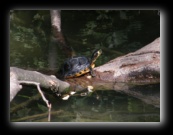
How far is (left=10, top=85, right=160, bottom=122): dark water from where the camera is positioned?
343 cm

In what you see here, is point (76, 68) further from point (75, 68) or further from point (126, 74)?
point (126, 74)

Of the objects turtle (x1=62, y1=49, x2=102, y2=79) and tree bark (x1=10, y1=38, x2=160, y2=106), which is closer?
tree bark (x1=10, y1=38, x2=160, y2=106)

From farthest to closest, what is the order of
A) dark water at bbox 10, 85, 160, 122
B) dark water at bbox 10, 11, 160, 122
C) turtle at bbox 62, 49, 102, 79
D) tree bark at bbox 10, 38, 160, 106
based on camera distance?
turtle at bbox 62, 49, 102, 79
tree bark at bbox 10, 38, 160, 106
dark water at bbox 10, 11, 160, 122
dark water at bbox 10, 85, 160, 122

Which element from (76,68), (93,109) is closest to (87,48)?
(76,68)

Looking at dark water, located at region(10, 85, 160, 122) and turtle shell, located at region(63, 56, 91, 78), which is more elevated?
turtle shell, located at region(63, 56, 91, 78)

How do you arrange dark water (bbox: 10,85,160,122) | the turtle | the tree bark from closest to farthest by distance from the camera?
Answer: dark water (bbox: 10,85,160,122)
the tree bark
the turtle

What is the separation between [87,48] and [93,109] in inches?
72.8

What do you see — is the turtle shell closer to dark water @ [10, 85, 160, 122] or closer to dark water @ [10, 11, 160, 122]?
dark water @ [10, 11, 160, 122]

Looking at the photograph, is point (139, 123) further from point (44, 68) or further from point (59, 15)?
point (59, 15)

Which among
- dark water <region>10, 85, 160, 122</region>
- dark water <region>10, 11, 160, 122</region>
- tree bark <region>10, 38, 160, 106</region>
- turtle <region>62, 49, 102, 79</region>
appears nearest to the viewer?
dark water <region>10, 85, 160, 122</region>

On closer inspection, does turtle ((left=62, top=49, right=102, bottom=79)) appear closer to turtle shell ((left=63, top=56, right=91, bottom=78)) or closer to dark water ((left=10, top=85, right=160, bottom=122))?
turtle shell ((left=63, top=56, right=91, bottom=78))

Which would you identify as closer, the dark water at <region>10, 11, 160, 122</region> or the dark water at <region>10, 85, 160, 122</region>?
the dark water at <region>10, 85, 160, 122</region>

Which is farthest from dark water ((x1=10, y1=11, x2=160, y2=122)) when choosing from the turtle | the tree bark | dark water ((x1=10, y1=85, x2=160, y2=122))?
the turtle
